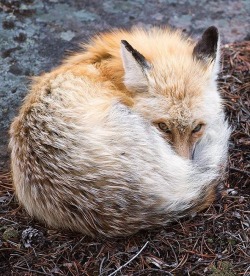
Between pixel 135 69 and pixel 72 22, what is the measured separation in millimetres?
2300

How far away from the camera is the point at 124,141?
13.0 feet

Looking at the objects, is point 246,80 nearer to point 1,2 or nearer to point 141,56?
point 141,56

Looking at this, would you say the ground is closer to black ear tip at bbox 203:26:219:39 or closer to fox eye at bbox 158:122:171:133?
fox eye at bbox 158:122:171:133

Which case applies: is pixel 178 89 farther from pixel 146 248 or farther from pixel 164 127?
pixel 146 248

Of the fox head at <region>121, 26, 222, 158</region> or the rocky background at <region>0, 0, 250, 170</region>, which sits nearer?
the fox head at <region>121, 26, 222, 158</region>

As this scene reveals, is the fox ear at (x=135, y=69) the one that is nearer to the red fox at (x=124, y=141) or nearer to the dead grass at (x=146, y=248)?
the red fox at (x=124, y=141)

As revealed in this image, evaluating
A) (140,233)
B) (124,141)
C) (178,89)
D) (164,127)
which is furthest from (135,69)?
(140,233)

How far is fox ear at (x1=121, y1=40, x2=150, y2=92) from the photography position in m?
4.18

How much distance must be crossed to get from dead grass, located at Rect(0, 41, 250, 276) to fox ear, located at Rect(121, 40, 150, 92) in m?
1.07

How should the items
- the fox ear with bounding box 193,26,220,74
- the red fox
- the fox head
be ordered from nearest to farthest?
the red fox → the fox head → the fox ear with bounding box 193,26,220,74

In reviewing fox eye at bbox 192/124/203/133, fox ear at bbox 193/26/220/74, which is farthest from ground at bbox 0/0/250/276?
fox ear at bbox 193/26/220/74

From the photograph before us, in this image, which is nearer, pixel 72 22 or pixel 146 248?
pixel 146 248

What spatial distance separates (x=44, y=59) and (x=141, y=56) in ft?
6.20

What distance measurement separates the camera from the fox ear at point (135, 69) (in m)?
4.18
